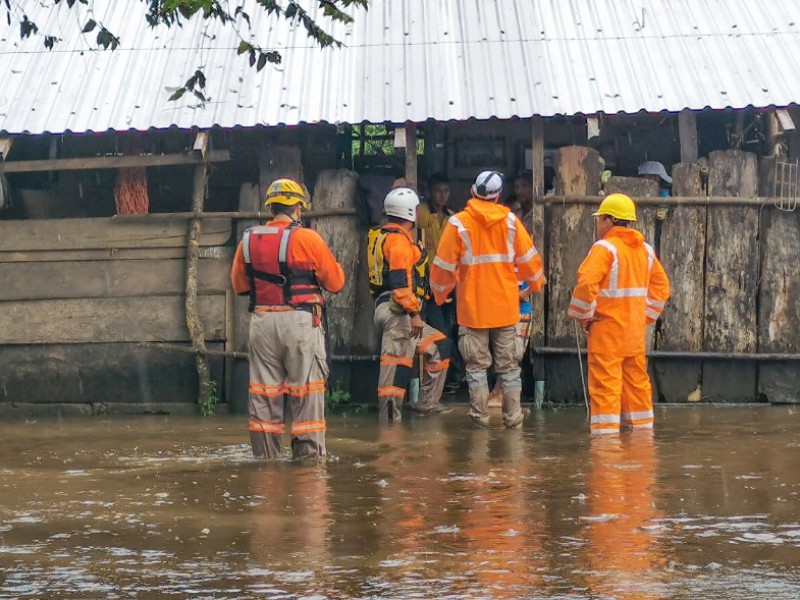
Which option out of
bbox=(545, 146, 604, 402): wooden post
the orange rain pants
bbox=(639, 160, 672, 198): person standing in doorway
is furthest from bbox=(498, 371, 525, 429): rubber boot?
bbox=(639, 160, 672, 198): person standing in doorway

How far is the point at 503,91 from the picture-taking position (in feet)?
39.7

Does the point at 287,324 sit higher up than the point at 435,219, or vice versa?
the point at 435,219

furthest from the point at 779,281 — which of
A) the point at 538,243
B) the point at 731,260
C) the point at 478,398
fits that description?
the point at 478,398

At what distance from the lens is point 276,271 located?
9195 millimetres

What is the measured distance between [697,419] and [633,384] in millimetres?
1223

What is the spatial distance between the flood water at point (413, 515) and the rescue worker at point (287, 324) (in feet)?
0.91

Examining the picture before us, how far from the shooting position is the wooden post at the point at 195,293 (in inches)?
488

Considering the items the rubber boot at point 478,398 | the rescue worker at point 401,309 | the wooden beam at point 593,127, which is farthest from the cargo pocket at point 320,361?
the wooden beam at point 593,127

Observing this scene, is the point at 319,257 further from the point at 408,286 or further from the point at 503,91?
the point at 503,91

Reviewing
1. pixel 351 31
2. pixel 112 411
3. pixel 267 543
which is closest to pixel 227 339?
pixel 112 411

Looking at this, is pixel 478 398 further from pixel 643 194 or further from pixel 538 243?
pixel 643 194

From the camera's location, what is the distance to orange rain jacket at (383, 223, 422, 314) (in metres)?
11.4

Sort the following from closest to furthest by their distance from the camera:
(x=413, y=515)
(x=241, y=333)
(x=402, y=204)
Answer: (x=413, y=515)
(x=402, y=204)
(x=241, y=333)

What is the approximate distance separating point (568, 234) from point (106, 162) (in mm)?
4260
